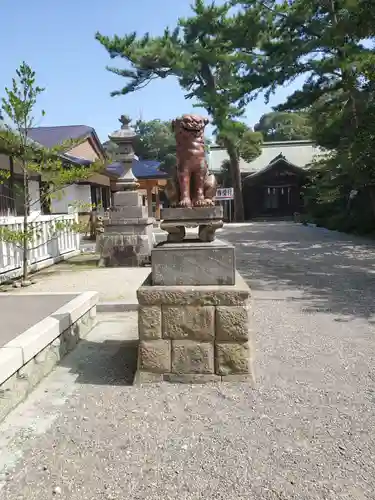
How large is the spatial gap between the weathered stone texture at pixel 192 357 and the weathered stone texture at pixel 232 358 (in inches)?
2.1

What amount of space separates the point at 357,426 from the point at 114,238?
21.5 ft

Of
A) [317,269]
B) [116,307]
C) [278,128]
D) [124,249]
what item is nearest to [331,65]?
[317,269]

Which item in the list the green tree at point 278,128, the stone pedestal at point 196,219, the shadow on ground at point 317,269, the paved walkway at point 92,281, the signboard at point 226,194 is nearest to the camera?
the stone pedestal at point 196,219

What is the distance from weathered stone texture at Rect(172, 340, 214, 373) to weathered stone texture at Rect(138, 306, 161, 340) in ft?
0.52

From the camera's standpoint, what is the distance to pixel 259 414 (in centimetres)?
260

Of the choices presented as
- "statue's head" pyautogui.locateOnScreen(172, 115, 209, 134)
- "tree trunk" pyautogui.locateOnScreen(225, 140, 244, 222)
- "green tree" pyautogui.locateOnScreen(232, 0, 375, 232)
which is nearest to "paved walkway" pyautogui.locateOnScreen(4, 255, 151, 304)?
"statue's head" pyautogui.locateOnScreen(172, 115, 209, 134)

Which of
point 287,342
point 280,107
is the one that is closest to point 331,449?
point 287,342

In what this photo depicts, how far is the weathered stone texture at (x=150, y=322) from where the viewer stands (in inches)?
117

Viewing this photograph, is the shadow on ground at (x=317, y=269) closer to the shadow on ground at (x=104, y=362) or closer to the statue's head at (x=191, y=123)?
the shadow on ground at (x=104, y=362)

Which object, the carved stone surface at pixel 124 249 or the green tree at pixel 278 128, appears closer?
the carved stone surface at pixel 124 249

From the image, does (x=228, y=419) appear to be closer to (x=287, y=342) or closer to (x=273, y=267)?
(x=287, y=342)

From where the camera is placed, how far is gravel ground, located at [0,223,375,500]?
195 cm

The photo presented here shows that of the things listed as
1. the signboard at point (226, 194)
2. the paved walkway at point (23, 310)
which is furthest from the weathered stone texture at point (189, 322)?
the signboard at point (226, 194)

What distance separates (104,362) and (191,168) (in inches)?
72.2
